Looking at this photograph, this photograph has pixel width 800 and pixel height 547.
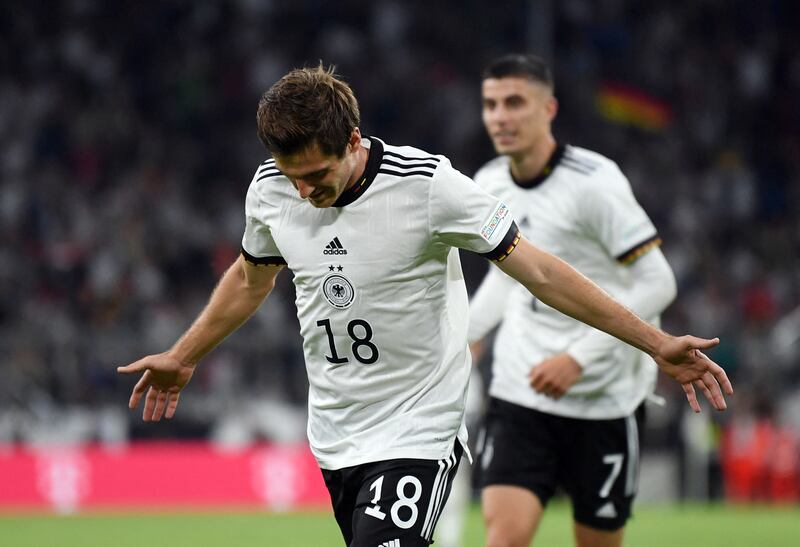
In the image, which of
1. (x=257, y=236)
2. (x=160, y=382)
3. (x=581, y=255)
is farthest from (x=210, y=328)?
(x=581, y=255)

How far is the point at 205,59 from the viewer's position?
21188 mm

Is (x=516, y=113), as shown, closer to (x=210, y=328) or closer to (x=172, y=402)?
(x=210, y=328)

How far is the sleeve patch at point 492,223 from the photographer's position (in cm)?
456

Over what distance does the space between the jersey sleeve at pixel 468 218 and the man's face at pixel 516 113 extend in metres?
1.79

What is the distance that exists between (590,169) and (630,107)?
16.1 m

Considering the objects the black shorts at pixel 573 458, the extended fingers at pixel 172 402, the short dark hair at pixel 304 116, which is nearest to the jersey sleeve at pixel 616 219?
the black shorts at pixel 573 458

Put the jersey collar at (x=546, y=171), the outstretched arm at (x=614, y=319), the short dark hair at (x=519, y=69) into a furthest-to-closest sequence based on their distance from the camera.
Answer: the short dark hair at (x=519, y=69), the jersey collar at (x=546, y=171), the outstretched arm at (x=614, y=319)

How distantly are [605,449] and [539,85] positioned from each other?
1746mm

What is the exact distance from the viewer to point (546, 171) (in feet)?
20.8

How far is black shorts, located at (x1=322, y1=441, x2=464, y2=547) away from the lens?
448cm

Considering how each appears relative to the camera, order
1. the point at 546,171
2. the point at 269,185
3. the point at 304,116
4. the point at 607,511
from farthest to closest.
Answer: the point at 546,171, the point at 607,511, the point at 269,185, the point at 304,116

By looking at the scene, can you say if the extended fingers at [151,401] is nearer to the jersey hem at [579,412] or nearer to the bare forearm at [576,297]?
the bare forearm at [576,297]

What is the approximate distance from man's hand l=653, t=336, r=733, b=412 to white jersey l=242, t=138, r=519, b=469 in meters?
0.63

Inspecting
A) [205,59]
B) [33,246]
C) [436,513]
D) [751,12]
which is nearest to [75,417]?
[33,246]
